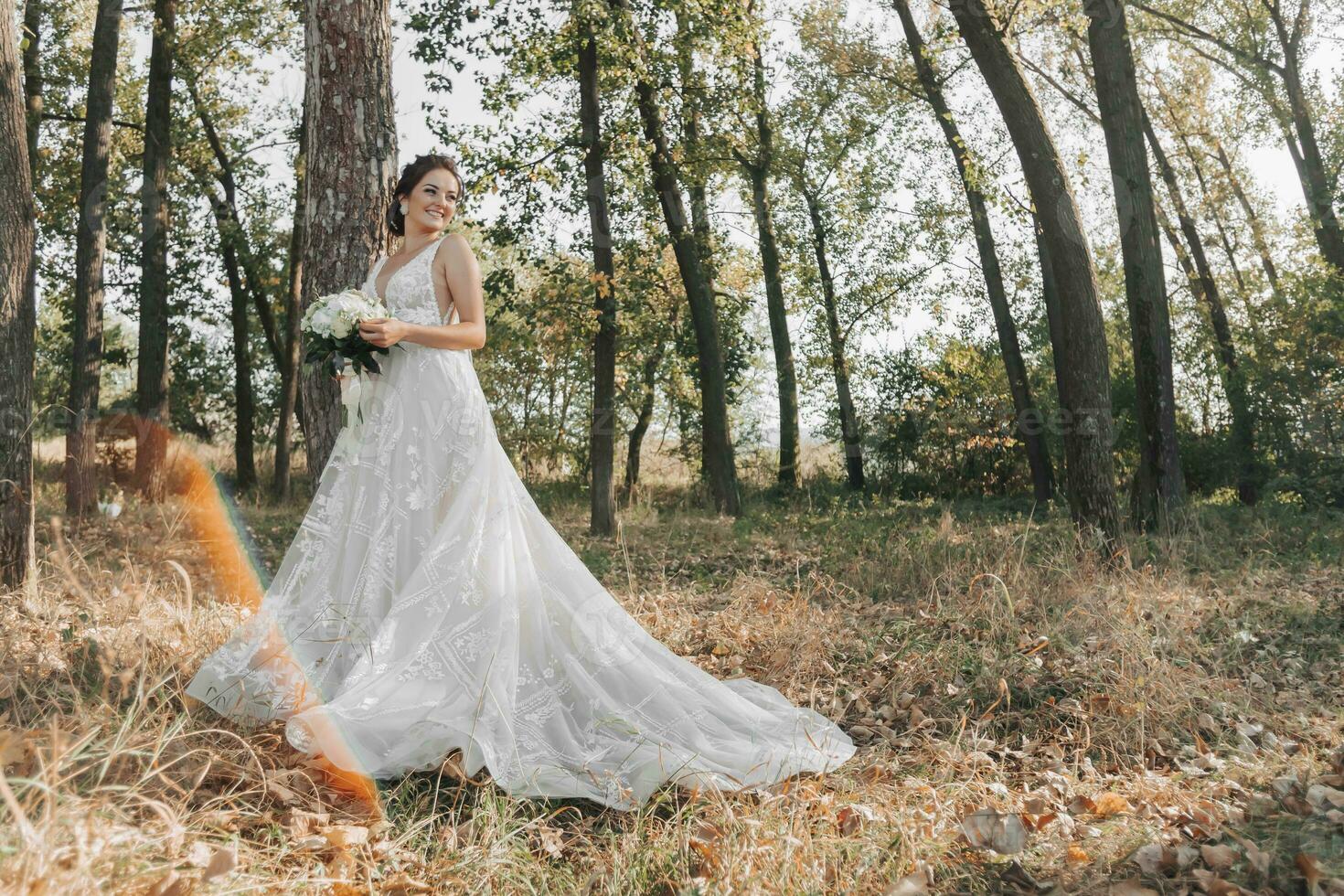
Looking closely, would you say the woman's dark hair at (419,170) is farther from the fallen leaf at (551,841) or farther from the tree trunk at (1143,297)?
the tree trunk at (1143,297)

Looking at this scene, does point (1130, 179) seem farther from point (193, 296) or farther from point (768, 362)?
point (193, 296)

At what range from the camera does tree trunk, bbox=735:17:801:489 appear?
1939 cm

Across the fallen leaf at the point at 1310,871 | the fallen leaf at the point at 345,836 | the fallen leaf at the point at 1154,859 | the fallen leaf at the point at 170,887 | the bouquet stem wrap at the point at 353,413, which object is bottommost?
the fallen leaf at the point at 1154,859

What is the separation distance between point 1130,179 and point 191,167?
56.8 feet

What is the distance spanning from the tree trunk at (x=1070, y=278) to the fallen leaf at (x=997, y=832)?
6.23 m

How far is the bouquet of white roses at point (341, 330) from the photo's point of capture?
437 cm

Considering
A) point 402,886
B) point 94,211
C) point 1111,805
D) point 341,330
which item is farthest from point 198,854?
point 94,211

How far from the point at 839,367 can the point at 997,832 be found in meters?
18.2

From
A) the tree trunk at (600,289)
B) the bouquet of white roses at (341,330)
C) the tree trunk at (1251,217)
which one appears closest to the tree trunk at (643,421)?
the tree trunk at (600,289)

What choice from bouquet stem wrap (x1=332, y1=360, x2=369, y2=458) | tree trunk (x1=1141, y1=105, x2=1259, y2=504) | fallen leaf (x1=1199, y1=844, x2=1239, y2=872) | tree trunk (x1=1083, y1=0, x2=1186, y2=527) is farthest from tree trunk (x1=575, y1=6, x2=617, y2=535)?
fallen leaf (x1=1199, y1=844, x2=1239, y2=872)

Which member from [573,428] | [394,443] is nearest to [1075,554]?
[394,443]

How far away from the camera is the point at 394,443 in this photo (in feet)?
15.1

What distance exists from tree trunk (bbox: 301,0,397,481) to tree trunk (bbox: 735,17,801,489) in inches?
558

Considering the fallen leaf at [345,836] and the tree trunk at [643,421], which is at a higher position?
the tree trunk at [643,421]
